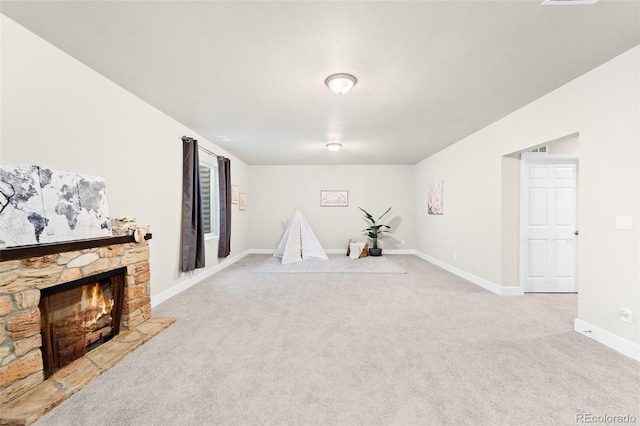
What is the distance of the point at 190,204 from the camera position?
3.54m

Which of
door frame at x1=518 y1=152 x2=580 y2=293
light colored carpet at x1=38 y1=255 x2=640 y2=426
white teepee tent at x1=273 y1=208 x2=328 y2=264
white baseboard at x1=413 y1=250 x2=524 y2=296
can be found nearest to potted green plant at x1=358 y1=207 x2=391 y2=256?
white teepee tent at x1=273 y1=208 x2=328 y2=264

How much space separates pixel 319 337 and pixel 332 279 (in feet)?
6.52

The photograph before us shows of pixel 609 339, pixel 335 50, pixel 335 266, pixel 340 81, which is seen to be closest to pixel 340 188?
pixel 335 266

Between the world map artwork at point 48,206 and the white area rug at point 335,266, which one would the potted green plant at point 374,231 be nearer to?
the white area rug at point 335,266

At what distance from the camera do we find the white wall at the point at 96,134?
1.69 m

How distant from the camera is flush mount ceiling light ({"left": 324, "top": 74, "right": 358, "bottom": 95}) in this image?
2.23 m

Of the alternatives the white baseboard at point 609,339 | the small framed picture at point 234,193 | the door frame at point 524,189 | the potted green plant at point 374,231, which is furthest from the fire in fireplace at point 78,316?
the potted green plant at point 374,231

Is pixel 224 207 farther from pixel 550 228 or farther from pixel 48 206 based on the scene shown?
pixel 550 228

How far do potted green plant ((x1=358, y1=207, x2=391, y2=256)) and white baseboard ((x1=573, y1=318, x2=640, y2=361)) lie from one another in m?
4.03

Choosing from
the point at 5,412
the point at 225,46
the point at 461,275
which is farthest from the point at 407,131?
the point at 5,412

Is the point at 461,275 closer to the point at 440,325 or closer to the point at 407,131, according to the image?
the point at 440,325

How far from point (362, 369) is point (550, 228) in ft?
11.4

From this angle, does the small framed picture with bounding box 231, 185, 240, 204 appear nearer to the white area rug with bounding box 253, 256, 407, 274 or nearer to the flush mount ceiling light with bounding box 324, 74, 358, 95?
the white area rug with bounding box 253, 256, 407, 274

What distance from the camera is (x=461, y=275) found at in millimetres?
4371
